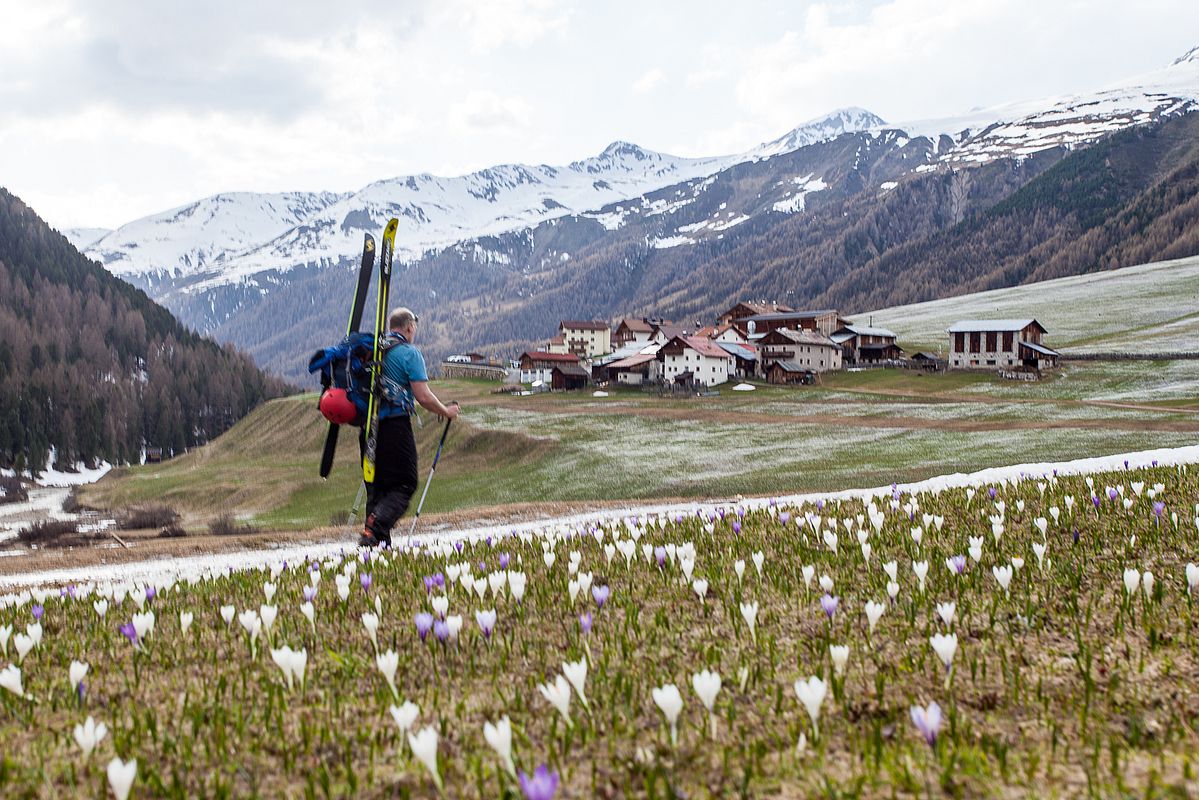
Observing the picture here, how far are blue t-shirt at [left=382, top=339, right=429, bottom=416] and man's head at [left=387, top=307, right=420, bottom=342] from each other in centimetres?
45

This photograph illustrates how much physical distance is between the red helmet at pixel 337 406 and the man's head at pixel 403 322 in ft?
4.77

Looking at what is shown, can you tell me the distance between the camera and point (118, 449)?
574 feet

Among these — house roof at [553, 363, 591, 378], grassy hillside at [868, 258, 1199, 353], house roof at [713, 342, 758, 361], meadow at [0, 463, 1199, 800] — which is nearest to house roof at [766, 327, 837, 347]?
house roof at [713, 342, 758, 361]

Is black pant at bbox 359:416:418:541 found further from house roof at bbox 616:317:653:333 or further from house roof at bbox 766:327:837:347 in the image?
house roof at bbox 616:317:653:333

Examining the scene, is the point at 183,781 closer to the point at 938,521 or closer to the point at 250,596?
the point at 250,596

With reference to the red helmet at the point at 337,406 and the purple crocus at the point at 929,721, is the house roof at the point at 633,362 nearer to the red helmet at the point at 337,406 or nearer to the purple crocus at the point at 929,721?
the red helmet at the point at 337,406

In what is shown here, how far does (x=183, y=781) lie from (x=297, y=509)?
58.3m

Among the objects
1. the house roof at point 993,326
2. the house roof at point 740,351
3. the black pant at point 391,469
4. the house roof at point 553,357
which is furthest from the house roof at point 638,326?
the black pant at point 391,469

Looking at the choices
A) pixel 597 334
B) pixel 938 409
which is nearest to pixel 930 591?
pixel 938 409

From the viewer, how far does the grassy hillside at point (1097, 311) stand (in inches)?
4134

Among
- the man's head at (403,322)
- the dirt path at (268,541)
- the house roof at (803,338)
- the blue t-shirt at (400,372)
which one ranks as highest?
the house roof at (803,338)

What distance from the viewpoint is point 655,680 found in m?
4.31

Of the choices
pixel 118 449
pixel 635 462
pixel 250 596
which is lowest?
pixel 118 449

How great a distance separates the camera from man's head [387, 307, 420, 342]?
13.1 m
